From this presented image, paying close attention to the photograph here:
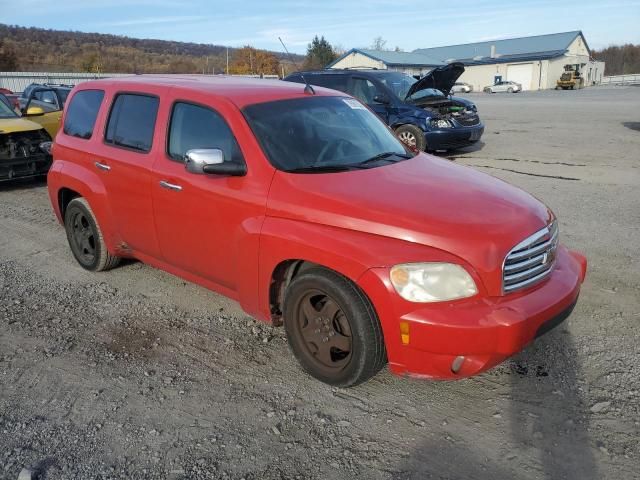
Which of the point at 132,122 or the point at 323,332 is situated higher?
the point at 132,122

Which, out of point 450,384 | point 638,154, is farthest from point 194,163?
point 638,154

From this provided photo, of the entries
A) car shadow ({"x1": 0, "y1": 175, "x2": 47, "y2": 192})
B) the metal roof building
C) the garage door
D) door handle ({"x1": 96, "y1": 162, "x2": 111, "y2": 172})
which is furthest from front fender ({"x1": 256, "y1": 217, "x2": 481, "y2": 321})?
the garage door

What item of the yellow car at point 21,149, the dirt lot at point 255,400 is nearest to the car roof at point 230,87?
the dirt lot at point 255,400

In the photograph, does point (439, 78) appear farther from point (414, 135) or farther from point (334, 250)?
point (334, 250)

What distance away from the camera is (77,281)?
207 inches

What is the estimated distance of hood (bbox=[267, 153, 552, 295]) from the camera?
2.94 m

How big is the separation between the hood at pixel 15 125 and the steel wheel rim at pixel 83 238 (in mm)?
4834

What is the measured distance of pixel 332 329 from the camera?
10.9 ft

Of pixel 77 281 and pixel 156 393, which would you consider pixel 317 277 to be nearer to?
pixel 156 393

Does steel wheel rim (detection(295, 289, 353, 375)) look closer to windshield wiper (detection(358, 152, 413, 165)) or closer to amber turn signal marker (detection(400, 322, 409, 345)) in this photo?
amber turn signal marker (detection(400, 322, 409, 345))

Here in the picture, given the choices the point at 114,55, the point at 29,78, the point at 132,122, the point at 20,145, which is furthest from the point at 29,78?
the point at 114,55

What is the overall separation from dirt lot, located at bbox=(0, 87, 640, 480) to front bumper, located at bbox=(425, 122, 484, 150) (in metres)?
6.61

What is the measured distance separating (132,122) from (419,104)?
8.50 m

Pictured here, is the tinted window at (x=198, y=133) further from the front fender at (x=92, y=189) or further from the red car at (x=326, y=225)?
the front fender at (x=92, y=189)
